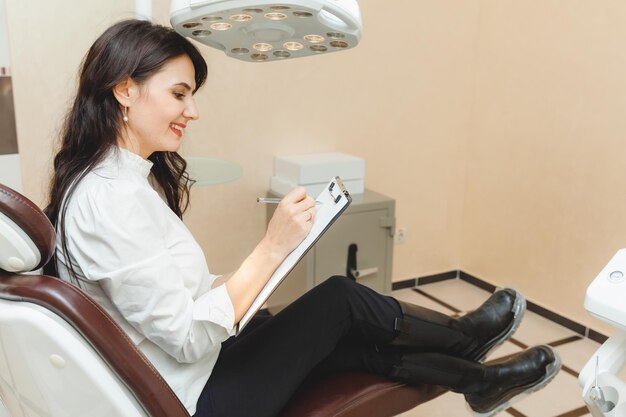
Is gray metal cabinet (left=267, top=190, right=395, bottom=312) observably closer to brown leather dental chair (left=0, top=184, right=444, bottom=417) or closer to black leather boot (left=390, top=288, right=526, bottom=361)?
black leather boot (left=390, top=288, right=526, bottom=361)

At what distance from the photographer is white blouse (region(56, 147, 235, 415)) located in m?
1.22

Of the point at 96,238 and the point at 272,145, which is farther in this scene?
the point at 272,145

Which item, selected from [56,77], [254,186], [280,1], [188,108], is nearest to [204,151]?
[254,186]

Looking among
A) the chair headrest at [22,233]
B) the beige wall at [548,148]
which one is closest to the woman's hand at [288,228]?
the chair headrest at [22,233]

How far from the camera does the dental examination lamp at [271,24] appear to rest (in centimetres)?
109

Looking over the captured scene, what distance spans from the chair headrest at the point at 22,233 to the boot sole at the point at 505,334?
1211 millimetres

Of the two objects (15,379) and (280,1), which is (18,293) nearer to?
(15,379)

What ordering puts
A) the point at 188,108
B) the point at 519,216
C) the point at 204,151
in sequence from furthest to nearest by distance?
the point at 519,216
the point at 204,151
the point at 188,108

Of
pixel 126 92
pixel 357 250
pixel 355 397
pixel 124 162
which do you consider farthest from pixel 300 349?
pixel 357 250

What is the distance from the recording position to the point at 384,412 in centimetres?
151

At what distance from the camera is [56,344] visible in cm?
105

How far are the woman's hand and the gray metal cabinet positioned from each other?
1.16 m

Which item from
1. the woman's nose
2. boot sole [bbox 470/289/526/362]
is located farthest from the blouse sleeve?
boot sole [bbox 470/289/526/362]

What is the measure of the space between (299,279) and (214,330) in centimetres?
136
